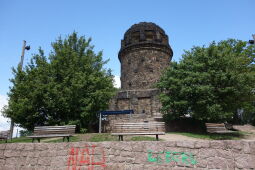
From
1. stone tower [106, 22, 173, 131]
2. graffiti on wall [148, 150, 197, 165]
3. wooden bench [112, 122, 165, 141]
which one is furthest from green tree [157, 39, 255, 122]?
graffiti on wall [148, 150, 197, 165]

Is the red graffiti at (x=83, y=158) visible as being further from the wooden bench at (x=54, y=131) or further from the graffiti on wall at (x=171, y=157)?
the wooden bench at (x=54, y=131)

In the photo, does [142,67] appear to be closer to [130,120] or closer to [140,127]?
[130,120]

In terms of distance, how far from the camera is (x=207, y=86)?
1238 centimetres

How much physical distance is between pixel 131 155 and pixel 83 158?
4.73 feet

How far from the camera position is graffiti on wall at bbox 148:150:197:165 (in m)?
4.74

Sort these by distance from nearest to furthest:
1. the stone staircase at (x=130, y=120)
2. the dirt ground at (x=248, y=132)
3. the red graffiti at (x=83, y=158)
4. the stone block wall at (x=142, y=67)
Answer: the red graffiti at (x=83, y=158) < the dirt ground at (x=248, y=132) < the stone staircase at (x=130, y=120) < the stone block wall at (x=142, y=67)

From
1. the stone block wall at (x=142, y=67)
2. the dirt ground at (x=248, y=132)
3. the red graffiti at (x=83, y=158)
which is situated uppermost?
the stone block wall at (x=142, y=67)

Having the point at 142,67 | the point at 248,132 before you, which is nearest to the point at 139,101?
the point at 142,67

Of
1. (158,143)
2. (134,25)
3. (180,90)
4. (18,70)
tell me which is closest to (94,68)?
(18,70)

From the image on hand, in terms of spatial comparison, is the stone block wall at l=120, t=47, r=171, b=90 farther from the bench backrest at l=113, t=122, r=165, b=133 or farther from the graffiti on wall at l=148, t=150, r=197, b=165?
the graffiti on wall at l=148, t=150, r=197, b=165

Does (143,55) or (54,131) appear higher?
(143,55)

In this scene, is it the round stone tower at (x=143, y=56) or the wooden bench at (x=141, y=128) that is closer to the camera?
the wooden bench at (x=141, y=128)

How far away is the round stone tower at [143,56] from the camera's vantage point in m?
24.0

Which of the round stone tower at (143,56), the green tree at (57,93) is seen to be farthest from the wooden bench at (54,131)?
the round stone tower at (143,56)
